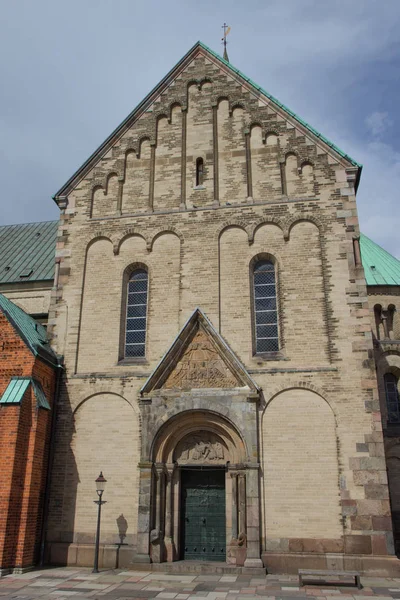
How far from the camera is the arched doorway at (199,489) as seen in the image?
49.2 ft

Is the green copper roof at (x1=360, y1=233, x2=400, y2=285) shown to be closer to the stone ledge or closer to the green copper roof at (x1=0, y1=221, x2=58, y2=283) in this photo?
the green copper roof at (x1=0, y1=221, x2=58, y2=283)

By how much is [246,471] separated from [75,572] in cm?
529

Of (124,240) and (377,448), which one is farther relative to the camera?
(124,240)

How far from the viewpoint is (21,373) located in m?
15.9

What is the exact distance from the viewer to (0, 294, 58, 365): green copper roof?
52.9ft

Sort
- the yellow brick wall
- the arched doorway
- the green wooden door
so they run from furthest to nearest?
the green wooden door < the arched doorway < the yellow brick wall

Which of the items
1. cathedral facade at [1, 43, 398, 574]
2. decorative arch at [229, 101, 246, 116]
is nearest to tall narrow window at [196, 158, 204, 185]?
cathedral facade at [1, 43, 398, 574]

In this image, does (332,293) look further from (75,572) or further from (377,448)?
(75,572)

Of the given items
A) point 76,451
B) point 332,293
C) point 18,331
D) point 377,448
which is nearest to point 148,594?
point 76,451

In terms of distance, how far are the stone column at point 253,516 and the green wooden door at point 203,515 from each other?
3.69 ft

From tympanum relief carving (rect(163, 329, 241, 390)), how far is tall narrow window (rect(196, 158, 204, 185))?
222 inches

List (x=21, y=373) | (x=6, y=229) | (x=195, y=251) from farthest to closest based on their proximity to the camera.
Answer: (x=6, y=229) < (x=195, y=251) < (x=21, y=373)

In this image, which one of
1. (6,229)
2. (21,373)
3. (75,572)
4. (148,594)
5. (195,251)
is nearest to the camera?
(148,594)

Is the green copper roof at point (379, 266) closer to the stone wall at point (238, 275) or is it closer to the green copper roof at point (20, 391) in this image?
the stone wall at point (238, 275)
